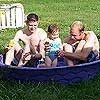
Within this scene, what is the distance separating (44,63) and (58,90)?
74cm

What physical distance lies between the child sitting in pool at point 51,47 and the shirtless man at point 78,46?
0.51 feet

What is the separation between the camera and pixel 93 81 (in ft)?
19.5

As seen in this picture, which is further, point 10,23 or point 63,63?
point 10,23

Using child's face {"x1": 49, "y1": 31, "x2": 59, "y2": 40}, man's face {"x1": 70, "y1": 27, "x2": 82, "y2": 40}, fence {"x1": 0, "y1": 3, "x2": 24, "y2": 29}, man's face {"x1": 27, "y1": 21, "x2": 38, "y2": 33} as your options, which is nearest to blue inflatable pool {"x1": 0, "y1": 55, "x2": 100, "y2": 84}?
man's face {"x1": 70, "y1": 27, "x2": 82, "y2": 40}

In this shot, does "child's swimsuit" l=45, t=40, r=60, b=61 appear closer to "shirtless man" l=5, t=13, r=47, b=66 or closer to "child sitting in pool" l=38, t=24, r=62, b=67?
"child sitting in pool" l=38, t=24, r=62, b=67

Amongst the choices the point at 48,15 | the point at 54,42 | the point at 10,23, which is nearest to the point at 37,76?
the point at 54,42

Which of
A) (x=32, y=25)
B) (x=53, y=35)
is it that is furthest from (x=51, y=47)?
(x=32, y=25)

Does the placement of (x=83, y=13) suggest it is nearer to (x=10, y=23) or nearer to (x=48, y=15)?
(x=48, y=15)

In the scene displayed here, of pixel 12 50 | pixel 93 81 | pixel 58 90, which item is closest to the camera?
pixel 58 90

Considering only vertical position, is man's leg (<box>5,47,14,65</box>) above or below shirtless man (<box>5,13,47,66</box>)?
below

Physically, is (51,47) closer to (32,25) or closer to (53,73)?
(32,25)

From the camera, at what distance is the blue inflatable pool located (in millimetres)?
5516

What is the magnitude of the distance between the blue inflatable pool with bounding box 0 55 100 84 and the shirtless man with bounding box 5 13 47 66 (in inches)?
19.0

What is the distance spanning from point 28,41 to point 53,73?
1273mm
